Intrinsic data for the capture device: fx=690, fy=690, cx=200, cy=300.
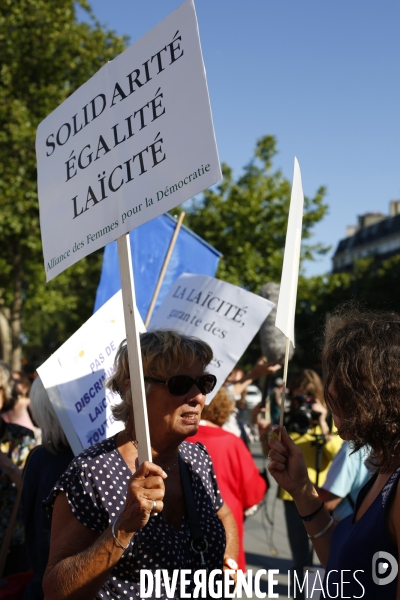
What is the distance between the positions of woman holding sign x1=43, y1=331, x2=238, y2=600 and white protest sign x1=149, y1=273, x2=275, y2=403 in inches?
56.5

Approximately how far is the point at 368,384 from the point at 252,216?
82.2 ft

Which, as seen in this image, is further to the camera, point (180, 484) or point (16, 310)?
point (16, 310)

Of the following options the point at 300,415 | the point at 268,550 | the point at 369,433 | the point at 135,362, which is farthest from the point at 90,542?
the point at 268,550

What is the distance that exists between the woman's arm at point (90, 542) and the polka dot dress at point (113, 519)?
0.04 meters

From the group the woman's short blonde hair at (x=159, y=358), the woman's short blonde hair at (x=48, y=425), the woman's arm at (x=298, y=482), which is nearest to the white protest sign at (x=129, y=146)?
the woman's short blonde hair at (x=159, y=358)

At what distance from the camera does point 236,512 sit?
152 inches

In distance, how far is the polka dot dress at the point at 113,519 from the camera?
2.09 m

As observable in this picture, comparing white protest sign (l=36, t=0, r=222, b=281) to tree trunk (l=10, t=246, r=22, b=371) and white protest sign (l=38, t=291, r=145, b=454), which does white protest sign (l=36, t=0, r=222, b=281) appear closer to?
white protest sign (l=38, t=291, r=145, b=454)

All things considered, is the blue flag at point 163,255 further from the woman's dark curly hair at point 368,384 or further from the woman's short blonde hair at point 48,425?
the woman's dark curly hair at point 368,384

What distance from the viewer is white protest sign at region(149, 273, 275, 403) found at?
4039 mm

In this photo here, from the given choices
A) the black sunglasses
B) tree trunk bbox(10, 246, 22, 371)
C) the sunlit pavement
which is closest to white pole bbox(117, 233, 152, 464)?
the black sunglasses

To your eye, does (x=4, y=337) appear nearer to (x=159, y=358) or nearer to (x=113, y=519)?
(x=159, y=358)

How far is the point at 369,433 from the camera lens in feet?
6.09

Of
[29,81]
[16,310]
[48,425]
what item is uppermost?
[29,81]
